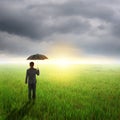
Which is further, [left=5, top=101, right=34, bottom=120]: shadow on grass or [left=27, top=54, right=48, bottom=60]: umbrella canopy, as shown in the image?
[left=27, top=54, right=48, bottom=60]: umbrella canopy

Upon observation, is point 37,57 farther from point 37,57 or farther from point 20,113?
point 20,113

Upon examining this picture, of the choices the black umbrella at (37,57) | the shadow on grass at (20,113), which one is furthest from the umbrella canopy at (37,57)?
the shadow on grass at (20,113)

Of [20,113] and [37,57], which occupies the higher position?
[37,57]

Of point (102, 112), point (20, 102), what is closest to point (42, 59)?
point (20, 102)

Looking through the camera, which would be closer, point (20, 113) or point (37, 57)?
point (20, 113)

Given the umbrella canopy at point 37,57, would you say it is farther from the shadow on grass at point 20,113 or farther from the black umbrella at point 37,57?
the shadow on grass at point 20,113

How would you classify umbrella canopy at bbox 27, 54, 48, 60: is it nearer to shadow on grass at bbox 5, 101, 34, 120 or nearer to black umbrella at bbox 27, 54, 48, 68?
black umbrella at bbox 27, 54, 48, 68

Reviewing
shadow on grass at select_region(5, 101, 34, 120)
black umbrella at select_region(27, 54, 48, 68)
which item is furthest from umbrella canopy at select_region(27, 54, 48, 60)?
shadow on grass at select_region(5, 101, 34, 120)

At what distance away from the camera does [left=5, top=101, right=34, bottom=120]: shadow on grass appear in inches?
396

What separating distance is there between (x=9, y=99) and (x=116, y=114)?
5974 millimetres

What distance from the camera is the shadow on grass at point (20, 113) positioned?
33.0 feet

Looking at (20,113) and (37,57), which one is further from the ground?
(37,57)

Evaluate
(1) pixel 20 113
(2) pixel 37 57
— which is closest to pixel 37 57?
(2) pixel 37 57

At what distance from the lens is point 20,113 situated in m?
10.7
